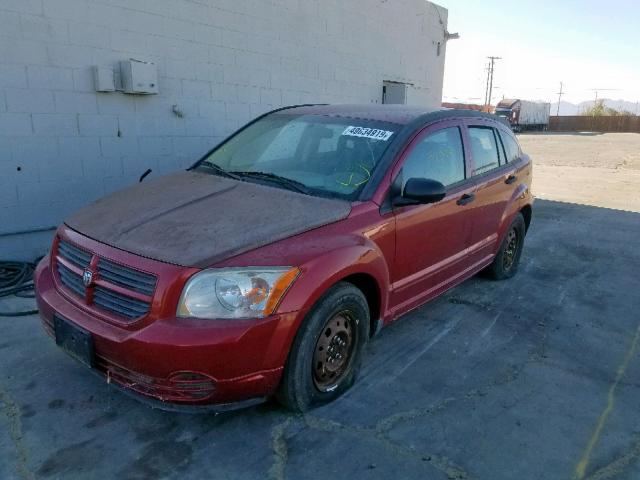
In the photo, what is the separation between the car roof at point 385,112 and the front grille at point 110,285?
212 cm

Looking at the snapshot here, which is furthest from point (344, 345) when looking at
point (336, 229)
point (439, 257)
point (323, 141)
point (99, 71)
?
point (99, 71)

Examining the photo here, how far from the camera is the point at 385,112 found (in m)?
3.98

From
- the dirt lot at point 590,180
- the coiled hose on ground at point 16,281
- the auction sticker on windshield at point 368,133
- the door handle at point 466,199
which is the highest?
the auction sticker on windshield at point 368,133

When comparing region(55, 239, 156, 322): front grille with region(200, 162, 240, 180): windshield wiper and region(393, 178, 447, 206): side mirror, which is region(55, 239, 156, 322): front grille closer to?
region(200, 162, 240, 180): windshield wiper

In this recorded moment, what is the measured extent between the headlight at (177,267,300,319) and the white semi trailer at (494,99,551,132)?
46460 millimetres

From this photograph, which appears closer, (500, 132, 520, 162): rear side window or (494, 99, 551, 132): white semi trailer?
(500, 132, 520, 162): rear side window

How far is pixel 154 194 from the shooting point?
3400 millimetres

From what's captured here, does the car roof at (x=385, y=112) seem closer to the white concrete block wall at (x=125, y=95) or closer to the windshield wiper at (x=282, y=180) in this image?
the windshield wiper at (x=282, y=180)

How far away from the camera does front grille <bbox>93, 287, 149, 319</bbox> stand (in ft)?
8.20

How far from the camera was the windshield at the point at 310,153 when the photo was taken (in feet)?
Answer: 11.1

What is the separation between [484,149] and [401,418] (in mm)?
2685

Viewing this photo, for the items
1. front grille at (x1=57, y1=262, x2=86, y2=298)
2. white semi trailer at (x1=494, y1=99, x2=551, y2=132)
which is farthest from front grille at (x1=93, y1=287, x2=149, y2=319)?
white semi trailer at (x1=494, y1=99, x2=551, y2=132)

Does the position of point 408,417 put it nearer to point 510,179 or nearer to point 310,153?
point 310,153

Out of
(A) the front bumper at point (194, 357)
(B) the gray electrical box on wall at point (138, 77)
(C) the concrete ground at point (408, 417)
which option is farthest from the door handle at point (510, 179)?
(B) the gray electrical box on wall at point (138, 77)
